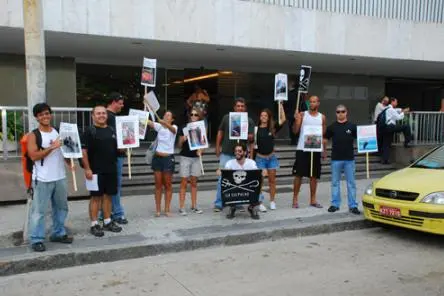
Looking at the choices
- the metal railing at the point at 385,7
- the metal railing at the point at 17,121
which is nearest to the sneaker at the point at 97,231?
the metal railing at the point at 17,121

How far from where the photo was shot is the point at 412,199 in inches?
239

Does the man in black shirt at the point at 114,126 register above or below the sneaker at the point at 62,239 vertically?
above

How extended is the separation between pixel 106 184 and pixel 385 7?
965cm

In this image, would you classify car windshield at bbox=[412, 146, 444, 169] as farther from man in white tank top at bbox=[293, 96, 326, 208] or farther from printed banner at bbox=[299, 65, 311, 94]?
printed banner at bbox=[299, 65, 311, 94]

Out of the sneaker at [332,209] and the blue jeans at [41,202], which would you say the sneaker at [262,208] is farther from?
the blue jeans at [41,202]

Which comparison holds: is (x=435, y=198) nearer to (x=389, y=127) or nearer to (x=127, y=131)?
(x=127, y=131)

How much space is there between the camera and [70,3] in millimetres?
8586

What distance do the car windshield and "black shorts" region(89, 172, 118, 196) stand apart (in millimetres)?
4683

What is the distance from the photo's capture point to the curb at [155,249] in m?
5.09

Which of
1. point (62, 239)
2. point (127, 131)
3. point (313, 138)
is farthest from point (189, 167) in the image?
point (62, 239)

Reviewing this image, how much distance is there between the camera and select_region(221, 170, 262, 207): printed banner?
22.3 feet

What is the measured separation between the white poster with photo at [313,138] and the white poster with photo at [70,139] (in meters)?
3.75

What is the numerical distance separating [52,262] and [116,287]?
1.06m

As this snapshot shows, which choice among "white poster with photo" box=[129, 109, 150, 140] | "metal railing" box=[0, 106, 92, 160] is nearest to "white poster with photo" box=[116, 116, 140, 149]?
"white poster with photo" box=[129, 109, 150, 140]
